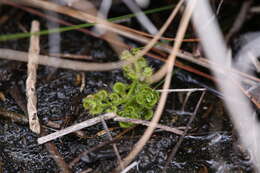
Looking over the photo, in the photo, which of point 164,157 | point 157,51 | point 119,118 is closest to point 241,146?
point 164,157

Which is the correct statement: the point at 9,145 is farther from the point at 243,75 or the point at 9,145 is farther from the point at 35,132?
the point at 243,75

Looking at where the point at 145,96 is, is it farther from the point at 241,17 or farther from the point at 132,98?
the point at 241,17

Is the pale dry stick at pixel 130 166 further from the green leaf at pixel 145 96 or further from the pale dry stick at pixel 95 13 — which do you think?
the pale dry stick at pixel 95 13

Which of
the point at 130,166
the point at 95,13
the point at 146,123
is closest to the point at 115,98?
the point at 146,123

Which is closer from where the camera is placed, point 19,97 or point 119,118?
point 119,118

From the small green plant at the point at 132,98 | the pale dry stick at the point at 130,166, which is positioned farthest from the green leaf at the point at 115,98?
the pale dry stick at the point at 130,166

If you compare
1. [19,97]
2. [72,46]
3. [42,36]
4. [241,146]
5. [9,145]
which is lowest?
[241,146]
